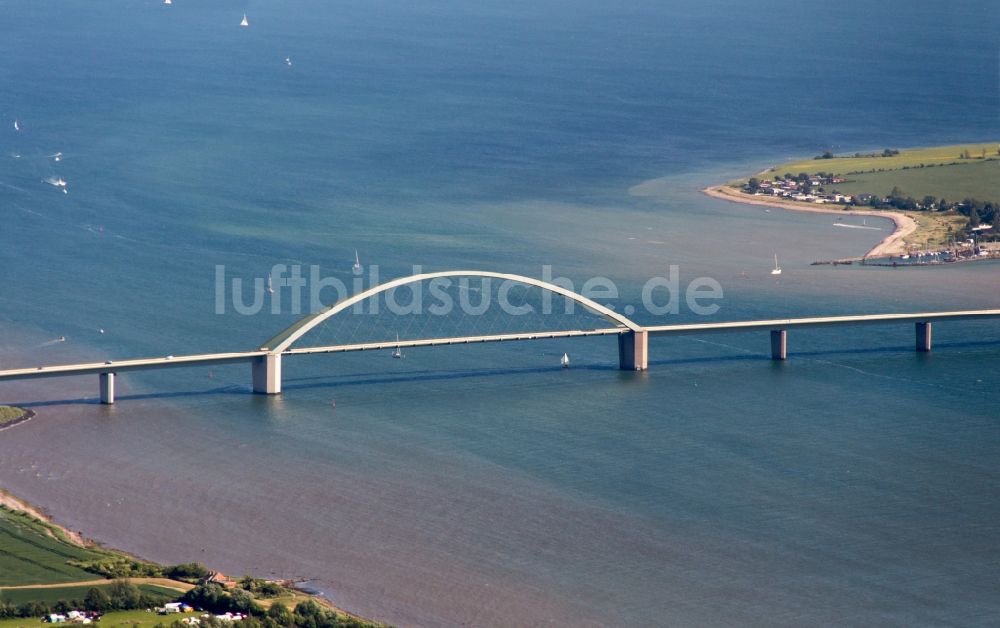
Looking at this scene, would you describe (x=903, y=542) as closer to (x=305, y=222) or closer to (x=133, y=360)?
(x=133, y=360)

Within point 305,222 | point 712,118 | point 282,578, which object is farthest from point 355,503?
point 712,118

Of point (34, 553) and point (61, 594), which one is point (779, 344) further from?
point (61, 594)

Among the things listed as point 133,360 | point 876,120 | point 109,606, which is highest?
point 876,120

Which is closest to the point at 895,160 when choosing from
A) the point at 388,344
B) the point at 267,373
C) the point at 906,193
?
the point at 906,193

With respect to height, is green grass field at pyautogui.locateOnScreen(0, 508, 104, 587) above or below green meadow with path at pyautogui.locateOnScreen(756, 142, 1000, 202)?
below

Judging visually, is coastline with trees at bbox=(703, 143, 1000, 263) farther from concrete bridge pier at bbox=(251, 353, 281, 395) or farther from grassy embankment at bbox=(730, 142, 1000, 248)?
concrete bridge pier at bbox=(251, 353, 281, 395)

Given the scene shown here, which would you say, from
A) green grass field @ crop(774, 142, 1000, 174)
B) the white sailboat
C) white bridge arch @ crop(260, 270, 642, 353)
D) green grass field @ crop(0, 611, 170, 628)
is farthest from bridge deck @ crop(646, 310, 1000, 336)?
green grass field @ crop(774, 142, 1000, 174)

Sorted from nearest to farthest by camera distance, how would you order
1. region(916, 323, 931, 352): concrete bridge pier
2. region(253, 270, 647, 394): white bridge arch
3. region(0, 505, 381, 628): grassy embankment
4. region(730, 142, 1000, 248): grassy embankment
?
region(0, 505, 381, 628): grassy embankment
region(253, 270, 647, 394): white bridge arch
region(916, 323, 931, 352): concrete bridge pier
region(730, 142, 1000, 248): grassy embankment
